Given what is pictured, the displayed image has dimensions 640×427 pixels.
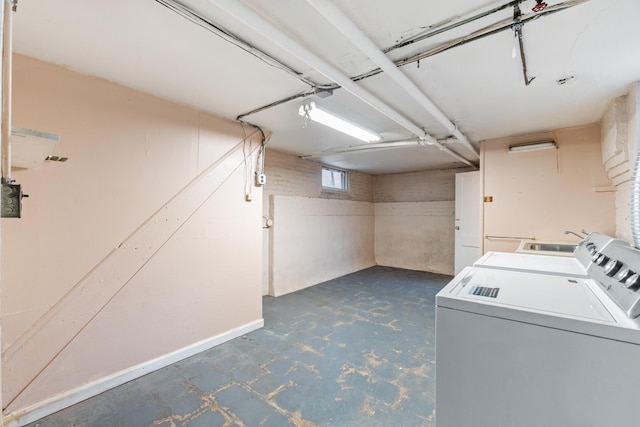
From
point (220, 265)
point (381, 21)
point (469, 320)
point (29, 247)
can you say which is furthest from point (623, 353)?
point (29, 247)

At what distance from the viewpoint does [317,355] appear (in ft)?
8.97

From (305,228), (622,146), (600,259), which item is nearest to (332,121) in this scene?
(600,259)

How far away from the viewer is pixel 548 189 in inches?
134

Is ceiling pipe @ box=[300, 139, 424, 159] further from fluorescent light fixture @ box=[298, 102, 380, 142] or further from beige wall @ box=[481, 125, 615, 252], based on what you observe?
beige wall @ box=[481, 125, 615, 252]

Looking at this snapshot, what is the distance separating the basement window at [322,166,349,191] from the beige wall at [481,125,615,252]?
114 inches

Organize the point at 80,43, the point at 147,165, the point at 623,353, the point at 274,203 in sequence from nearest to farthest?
the point at 623,353 → the point at 80,43 → the point at 147,165 → the point at 274,203

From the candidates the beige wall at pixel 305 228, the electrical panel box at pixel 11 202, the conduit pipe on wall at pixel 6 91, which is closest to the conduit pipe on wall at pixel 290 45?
the conduit pipe on wall at pixel 6 91

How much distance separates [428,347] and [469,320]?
1.95 m

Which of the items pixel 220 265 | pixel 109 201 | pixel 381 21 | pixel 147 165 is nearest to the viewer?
pixel 381 21

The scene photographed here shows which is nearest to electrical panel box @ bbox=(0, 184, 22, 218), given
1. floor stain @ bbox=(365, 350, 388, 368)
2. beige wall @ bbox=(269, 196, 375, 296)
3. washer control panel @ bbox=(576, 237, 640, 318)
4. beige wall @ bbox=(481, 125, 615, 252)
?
washer control panel @ bbox=(576, 237, 640, 318)

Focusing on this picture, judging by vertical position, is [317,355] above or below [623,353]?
below

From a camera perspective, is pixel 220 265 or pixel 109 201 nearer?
pixel 109 201

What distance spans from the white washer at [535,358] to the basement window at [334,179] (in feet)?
15.3

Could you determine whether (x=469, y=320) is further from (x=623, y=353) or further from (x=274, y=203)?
(x=274, y=203)
